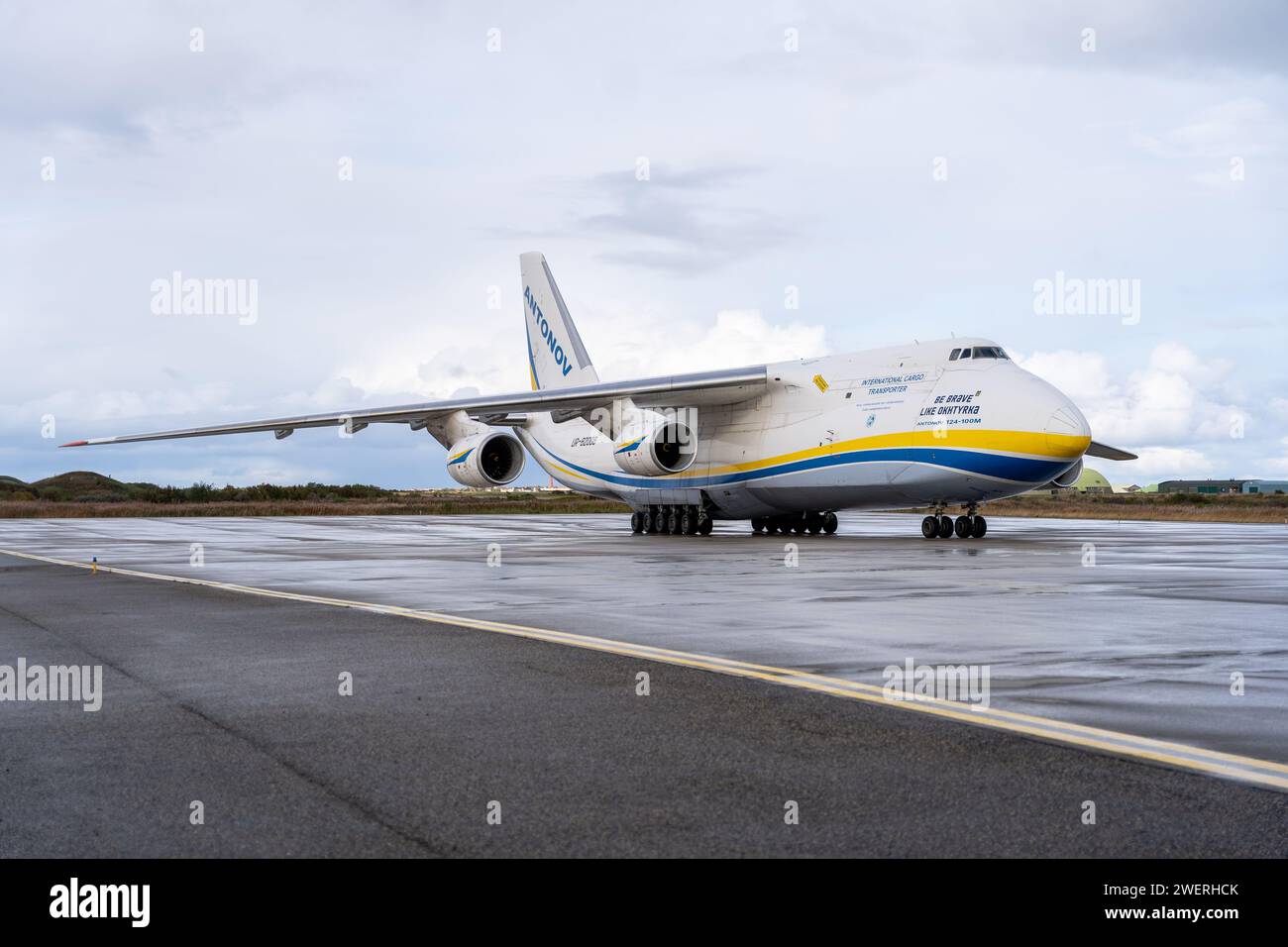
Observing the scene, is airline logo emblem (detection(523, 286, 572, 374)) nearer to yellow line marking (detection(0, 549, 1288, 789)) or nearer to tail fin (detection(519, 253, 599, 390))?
tail fin (detection(519, 253, 599, 390))

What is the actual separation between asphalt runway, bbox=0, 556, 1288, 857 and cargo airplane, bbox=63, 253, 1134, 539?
18.4m

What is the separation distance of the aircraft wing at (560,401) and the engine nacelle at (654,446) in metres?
0.73

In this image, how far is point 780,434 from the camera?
95.3ft

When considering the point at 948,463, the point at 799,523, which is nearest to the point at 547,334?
the point at 799,523

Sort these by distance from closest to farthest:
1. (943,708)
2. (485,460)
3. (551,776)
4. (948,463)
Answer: (551,776)
(943,708)
(948,463)
(485,460)

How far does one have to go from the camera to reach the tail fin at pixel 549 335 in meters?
37.5

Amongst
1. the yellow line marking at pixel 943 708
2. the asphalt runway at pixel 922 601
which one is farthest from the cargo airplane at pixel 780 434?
the yellow line marking at pixel 943 708

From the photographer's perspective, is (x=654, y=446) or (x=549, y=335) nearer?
(x=654, y=446)

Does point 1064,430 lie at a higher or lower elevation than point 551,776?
higher

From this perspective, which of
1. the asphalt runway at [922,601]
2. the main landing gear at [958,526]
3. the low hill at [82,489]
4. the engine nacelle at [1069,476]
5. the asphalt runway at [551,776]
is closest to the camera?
the asphalt runway at [551,776]

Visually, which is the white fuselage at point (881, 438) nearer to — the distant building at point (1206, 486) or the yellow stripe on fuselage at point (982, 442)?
the yellow stripe on fuselage at point (982, 442)

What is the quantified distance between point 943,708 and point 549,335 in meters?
33.2

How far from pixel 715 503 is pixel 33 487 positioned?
299ft

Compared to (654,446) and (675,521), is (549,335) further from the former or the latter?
(654,446)
